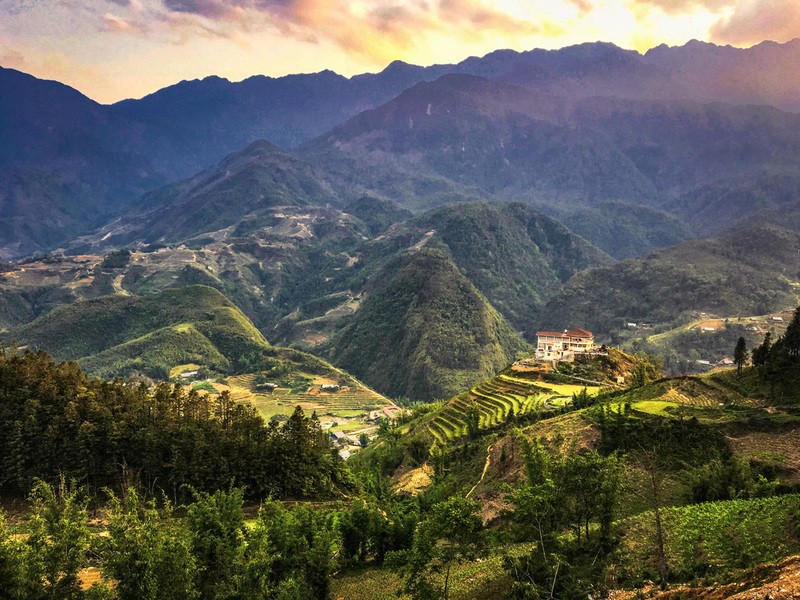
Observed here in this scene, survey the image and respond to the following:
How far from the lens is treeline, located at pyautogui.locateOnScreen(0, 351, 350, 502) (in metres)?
43.2

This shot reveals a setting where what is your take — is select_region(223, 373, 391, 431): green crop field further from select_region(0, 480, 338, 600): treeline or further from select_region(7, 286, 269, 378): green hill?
select_region(0, 480, 338, 600): treeline

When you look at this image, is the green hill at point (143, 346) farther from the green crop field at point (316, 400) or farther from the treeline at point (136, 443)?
the treeline at point (136, 443)

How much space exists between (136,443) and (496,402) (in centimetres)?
5075

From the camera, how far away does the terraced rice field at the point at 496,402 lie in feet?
242

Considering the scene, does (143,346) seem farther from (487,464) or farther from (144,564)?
(144,564)

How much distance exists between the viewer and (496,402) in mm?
81000

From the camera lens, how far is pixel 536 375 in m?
88.8

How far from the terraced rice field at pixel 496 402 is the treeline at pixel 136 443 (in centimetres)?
3112

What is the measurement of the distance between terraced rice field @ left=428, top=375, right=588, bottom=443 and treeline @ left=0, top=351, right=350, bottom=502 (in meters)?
31.1

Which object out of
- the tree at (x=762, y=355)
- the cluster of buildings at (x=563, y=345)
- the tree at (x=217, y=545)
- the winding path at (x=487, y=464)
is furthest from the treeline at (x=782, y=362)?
the tree at (x=217, y=545)

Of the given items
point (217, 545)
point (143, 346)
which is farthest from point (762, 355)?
point (143, 346)

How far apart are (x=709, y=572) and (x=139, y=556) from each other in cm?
2436

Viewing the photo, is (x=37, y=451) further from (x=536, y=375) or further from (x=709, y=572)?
(x=536, y=375)

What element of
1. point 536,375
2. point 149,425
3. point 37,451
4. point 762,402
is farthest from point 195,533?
point 536,375
